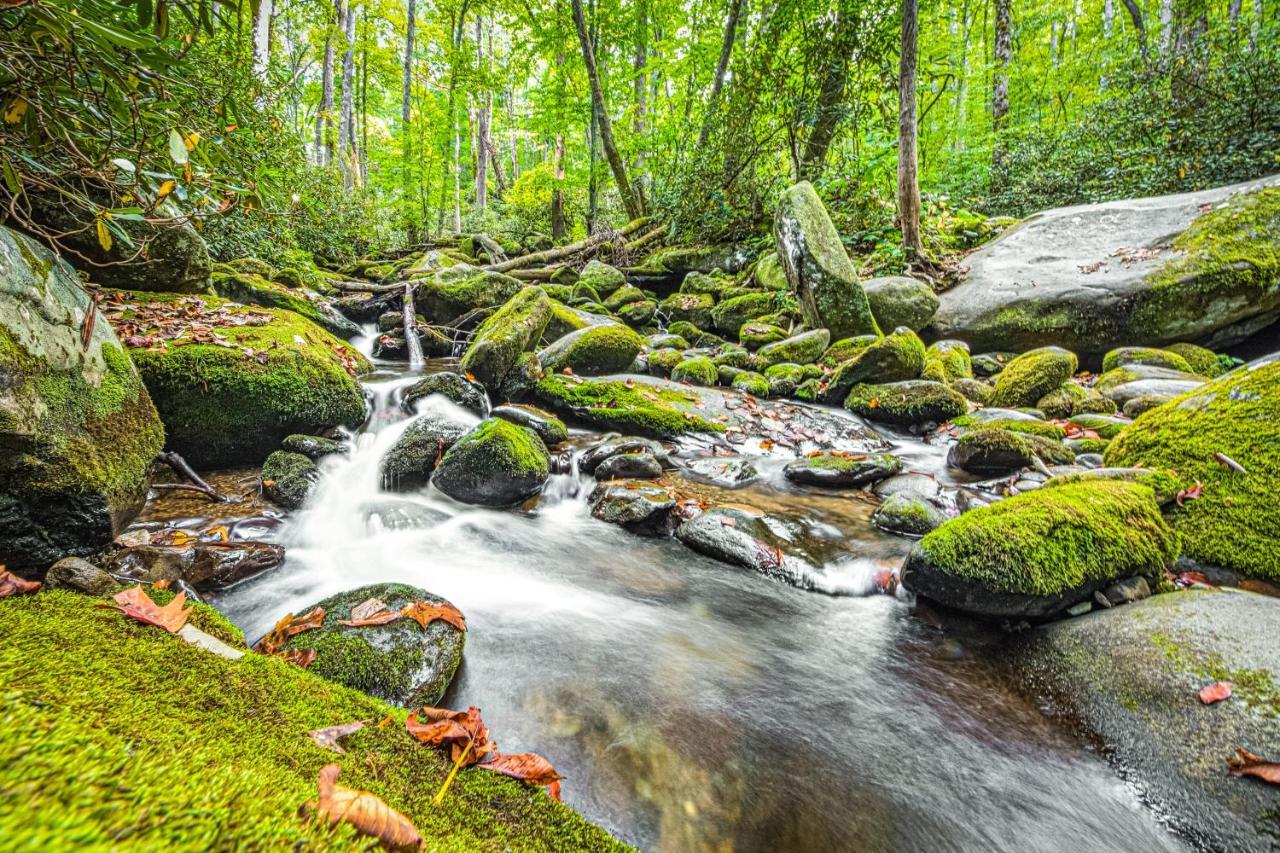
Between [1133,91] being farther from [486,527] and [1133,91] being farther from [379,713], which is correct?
[379,713]

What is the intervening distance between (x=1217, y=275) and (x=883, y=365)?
5.29 metres

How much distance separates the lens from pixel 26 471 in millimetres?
2439

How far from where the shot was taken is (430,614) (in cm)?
256

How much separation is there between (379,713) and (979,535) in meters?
3.18

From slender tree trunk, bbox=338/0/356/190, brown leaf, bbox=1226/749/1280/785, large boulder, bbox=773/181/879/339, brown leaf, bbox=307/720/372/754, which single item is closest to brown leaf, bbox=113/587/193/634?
brown leaf, bbox=307/720/372/754

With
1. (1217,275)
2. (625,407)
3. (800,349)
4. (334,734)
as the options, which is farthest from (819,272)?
(334,734)

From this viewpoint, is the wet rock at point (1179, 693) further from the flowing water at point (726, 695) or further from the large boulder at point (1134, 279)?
the large boulder at point (1134, 279)

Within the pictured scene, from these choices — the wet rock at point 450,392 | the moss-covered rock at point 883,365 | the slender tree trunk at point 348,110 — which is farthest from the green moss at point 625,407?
the slender tree trunk at point 348,110

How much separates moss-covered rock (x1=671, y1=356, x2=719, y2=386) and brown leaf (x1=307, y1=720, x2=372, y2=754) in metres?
6.98

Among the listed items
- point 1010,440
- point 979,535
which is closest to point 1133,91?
point 1010,440

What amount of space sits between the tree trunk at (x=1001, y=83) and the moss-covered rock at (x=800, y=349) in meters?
10.1

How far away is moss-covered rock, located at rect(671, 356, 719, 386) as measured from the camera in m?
8.09

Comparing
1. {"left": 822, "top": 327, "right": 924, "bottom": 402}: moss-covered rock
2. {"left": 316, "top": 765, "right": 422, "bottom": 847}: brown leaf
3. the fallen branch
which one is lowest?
{"left": 316, "top": 765, "right": 422, "bottom": 847}: brown leaf

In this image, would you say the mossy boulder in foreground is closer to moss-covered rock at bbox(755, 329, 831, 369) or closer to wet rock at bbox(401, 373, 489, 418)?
wet rock at bbox(401, 373, 489, 418)
